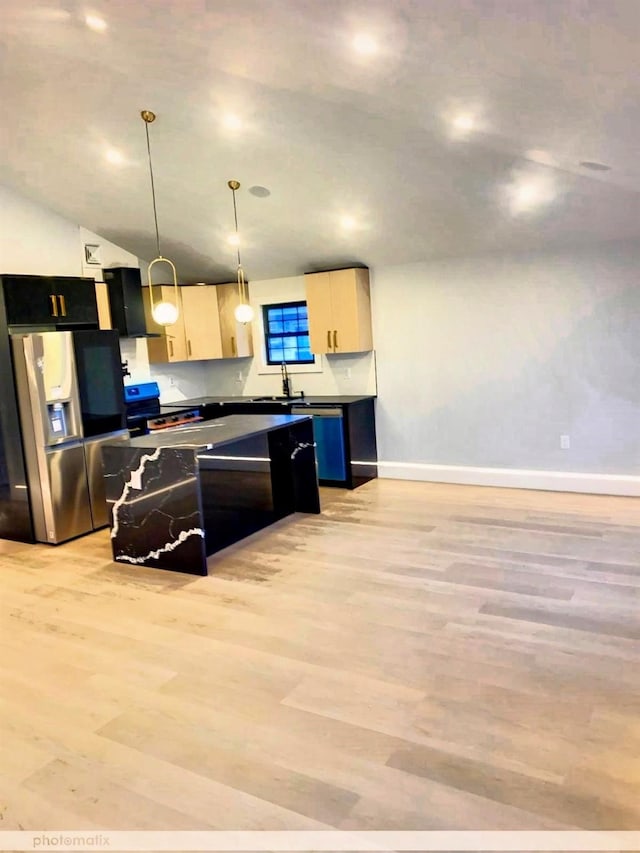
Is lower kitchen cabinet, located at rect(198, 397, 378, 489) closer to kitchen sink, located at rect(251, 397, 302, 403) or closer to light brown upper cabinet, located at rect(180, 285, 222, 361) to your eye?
kitchen sink, located at rect(251, 397, 302, 403)

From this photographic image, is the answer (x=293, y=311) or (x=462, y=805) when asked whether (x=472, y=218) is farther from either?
(x=462, y=805)

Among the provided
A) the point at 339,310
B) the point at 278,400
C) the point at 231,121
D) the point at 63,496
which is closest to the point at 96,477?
the point at 63,496

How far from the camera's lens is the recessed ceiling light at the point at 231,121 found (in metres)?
4.09

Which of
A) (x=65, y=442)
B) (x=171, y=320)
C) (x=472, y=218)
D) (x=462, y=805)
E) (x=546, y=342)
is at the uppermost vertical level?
(x=472, y=218)

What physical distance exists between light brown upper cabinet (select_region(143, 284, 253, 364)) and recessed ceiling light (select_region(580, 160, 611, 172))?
4.00m

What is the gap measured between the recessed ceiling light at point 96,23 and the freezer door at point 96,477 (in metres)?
2.89

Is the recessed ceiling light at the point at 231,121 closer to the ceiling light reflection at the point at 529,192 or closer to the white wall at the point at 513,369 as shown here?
the ceiling light reflection at the point at 529,192

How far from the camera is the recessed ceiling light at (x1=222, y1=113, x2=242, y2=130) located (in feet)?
13.4

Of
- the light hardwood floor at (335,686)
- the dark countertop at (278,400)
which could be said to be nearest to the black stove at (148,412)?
the dark countertop at (278,400)

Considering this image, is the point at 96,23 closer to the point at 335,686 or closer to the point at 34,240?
the point at 34,240

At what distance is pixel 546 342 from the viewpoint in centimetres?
549

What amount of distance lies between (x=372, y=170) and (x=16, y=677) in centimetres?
394

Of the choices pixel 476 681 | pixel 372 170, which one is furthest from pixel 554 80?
pixel 476 681

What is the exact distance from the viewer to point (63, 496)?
4.93 m
